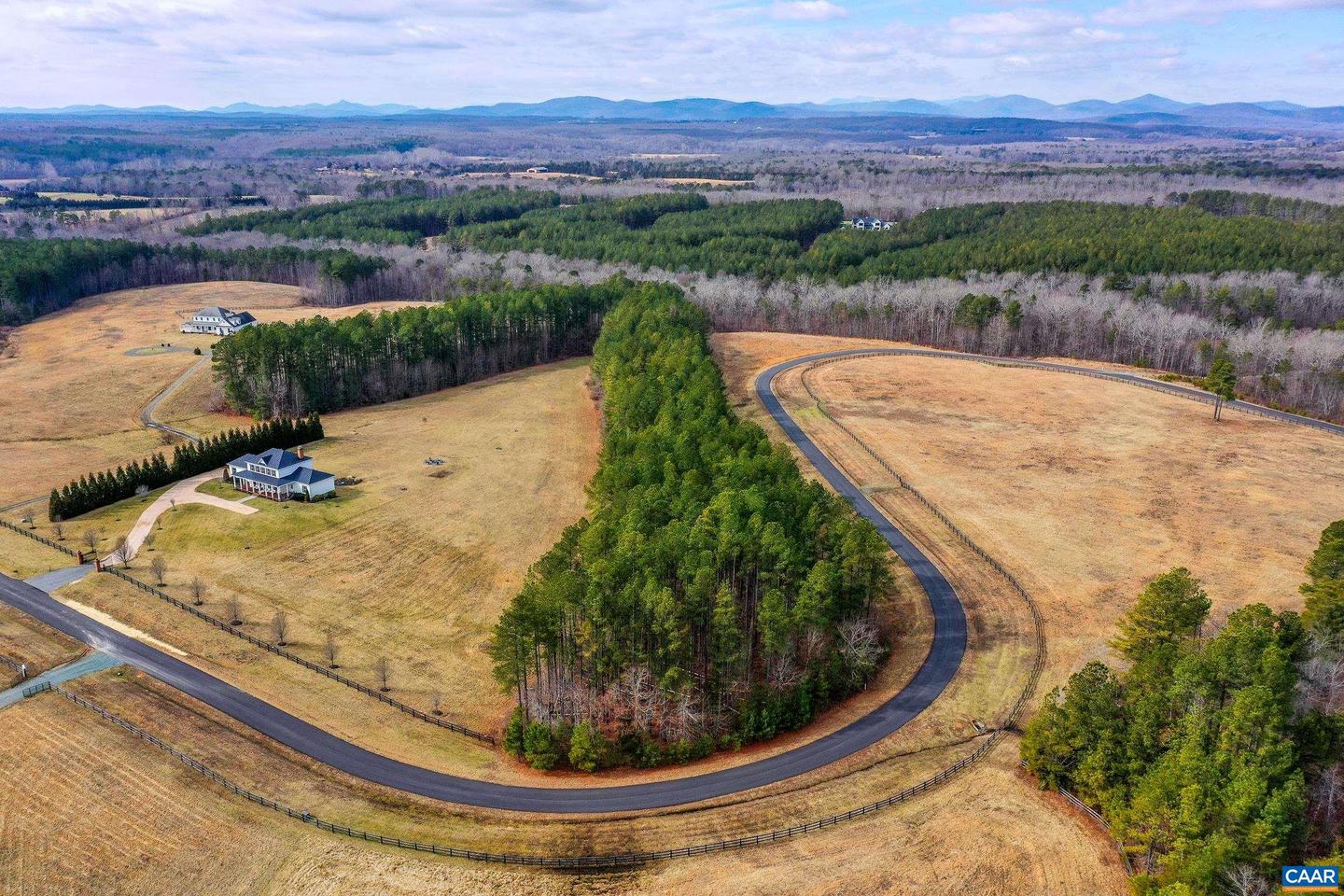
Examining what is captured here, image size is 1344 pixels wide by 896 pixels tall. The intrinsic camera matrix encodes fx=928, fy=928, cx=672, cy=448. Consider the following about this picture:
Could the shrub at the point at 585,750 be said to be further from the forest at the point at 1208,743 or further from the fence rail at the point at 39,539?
the fence rail at the point at 39,539

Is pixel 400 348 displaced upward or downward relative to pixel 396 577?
upward

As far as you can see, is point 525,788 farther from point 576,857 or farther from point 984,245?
point 984,245

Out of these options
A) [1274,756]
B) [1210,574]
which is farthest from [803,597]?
[1210,574]

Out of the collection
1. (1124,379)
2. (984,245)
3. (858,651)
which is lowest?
(858,651)

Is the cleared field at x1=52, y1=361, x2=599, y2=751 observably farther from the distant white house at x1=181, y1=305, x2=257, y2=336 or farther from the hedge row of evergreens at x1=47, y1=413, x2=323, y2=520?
the distant white house at x1=181, y1=305, x2=257, y2=336

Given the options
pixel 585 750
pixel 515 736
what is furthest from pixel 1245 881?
pixel 515 736

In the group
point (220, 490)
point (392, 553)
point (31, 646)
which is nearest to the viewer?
point (31, 646)

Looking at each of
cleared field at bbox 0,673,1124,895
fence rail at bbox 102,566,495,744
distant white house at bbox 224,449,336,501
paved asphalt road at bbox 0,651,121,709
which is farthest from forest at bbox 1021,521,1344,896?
distant white house at bbox 224,449,336,501

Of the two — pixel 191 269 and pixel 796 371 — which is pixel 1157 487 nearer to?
pixel 796 371
